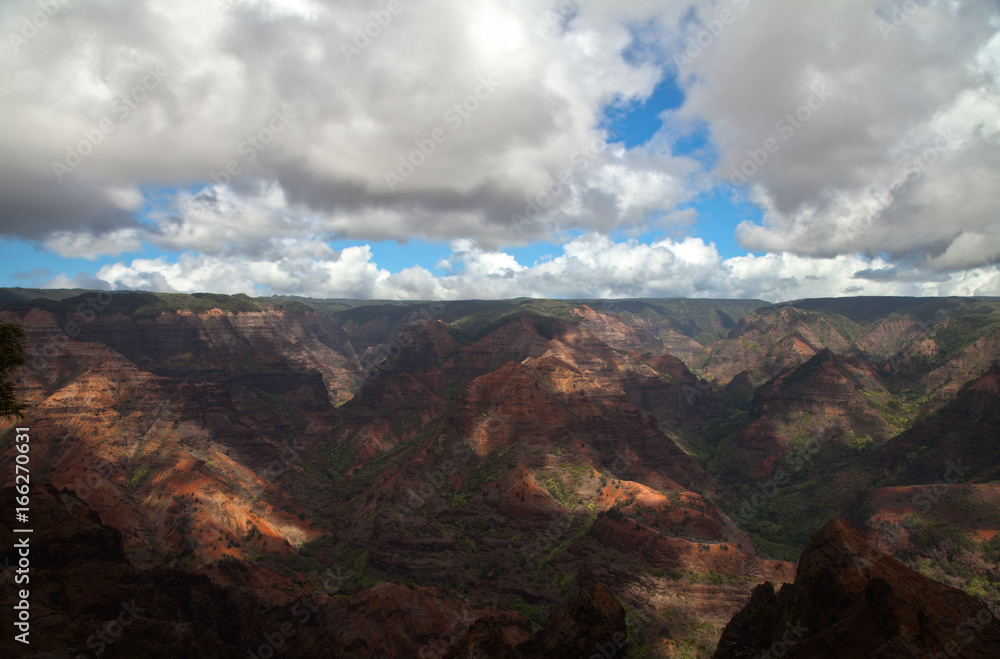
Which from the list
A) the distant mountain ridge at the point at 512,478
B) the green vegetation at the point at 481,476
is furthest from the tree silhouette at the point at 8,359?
the green vegetation at the point at 481,476

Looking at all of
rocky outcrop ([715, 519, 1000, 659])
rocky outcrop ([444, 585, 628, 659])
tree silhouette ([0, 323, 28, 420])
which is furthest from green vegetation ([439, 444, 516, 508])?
tree silhouette ([0, 323, 28, 420])

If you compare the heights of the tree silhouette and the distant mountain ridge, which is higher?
the tree silhouette

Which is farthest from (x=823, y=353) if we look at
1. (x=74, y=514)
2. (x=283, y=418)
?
(x=74, y=514)

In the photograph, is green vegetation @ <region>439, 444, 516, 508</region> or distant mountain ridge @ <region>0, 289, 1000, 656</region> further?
green vegetation @ <region>439, 444, 516, 508</region>

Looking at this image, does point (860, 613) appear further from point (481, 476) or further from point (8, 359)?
point (481, 476)

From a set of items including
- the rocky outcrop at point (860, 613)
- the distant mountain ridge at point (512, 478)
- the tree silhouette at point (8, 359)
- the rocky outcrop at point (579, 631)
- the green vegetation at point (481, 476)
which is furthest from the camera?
the green vegetation at point (481, 476)

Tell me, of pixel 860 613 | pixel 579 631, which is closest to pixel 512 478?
pixel 579 631

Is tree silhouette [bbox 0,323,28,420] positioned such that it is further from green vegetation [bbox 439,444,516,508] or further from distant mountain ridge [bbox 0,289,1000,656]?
green vegetation [bbox 439,444,516,508]

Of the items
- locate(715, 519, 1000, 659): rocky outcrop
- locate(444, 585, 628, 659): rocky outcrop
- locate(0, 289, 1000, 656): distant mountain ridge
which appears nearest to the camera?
locate(715, 519, 1000, 659): rocky outcrop

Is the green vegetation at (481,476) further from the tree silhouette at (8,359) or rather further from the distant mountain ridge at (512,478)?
the tree silhouette at (8,359)
